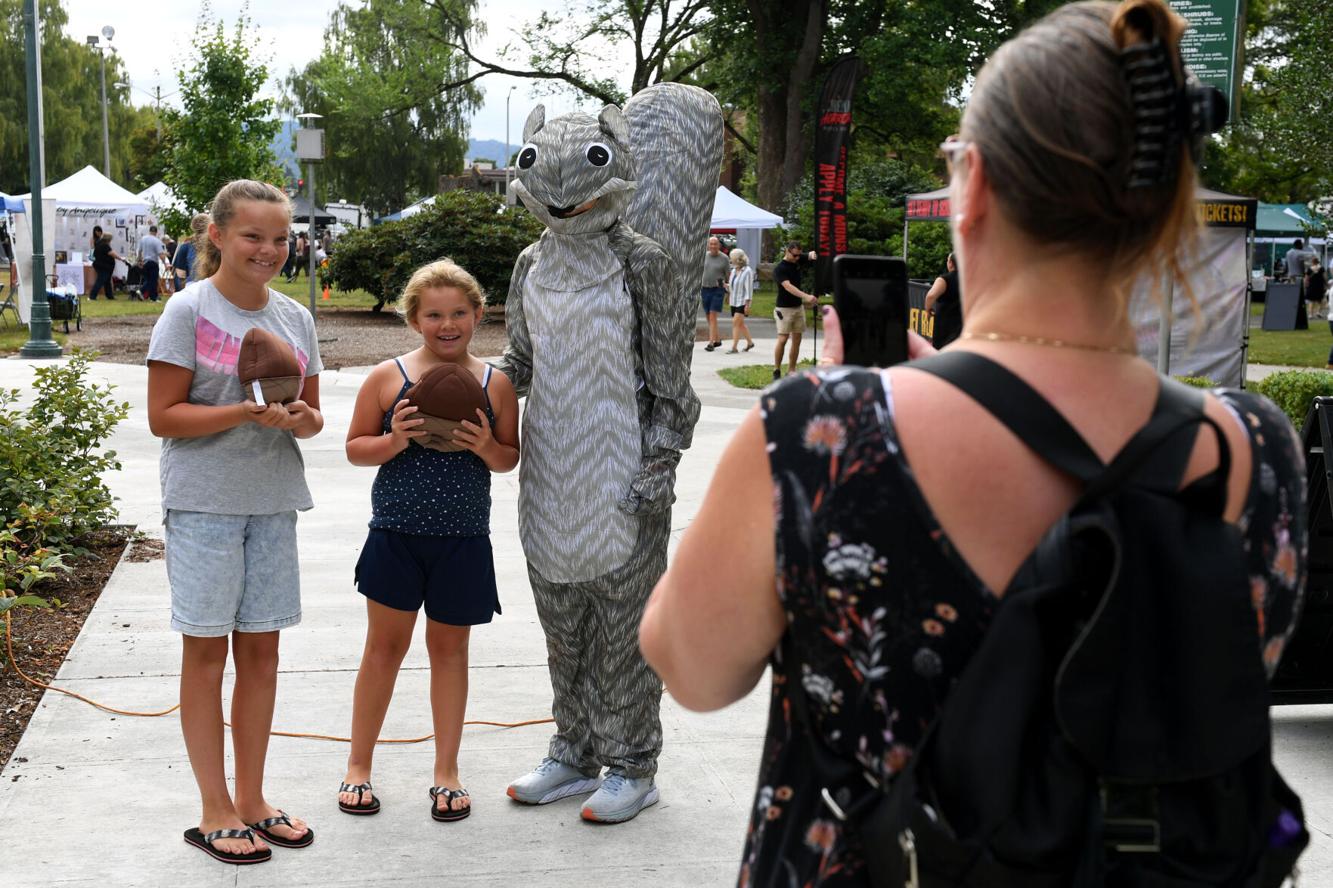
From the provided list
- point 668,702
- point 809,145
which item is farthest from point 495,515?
point 809,145

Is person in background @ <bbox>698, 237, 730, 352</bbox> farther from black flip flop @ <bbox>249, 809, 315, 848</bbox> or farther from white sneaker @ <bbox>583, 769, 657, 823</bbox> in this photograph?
black flip flop @ <bbox>249, 809, 315, 848</bbox>

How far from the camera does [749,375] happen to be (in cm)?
1728

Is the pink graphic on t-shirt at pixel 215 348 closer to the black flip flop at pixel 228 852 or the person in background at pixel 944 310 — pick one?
the black flip flop at pixel 228 852

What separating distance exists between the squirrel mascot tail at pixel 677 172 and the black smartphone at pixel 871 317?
2.55 metres

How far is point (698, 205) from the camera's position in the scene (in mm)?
4359

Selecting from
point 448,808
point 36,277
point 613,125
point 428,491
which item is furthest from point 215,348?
point 36,277

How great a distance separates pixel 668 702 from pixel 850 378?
4.04 metres

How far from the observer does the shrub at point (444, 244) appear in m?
23.6

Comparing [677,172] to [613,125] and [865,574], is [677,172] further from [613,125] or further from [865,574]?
[865,574]

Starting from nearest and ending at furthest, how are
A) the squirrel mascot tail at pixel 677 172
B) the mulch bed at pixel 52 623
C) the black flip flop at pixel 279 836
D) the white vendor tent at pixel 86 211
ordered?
1. the black flip flop at pixel 279 836
2. the squirrel mascot tail at pixel 677 172
3. the mulch bed at pixel 52 623
4. the white vendor tent at pixel 86 211

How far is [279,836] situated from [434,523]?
3.21 feet

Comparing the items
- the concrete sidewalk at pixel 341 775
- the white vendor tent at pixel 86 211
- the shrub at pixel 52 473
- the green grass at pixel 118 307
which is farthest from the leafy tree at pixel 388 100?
the concrete sidewalk at pixel 341 775

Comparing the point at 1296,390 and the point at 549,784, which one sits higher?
the point at 1296,390

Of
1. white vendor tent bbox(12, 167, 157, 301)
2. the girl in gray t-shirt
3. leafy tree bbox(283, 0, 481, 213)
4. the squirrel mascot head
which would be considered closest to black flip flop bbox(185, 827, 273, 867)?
the girl in gray t-shirt
